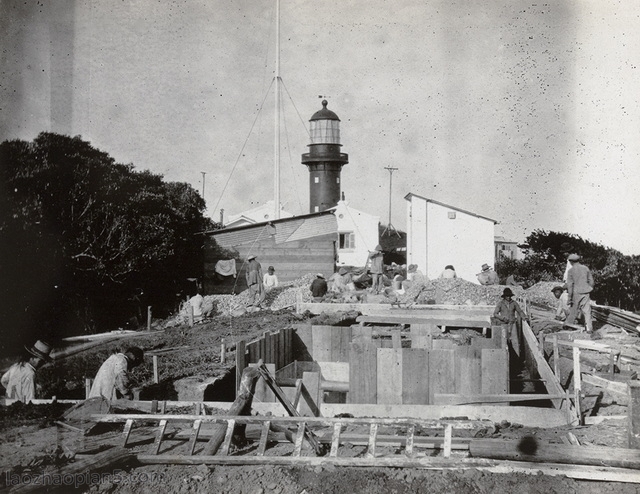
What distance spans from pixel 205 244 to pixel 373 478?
2302cm

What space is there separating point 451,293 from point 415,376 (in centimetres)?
1232

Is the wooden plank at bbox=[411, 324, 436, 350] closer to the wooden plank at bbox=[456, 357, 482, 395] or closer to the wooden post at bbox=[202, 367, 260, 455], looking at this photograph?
the wooden plank at bbox=[456, 357, 482, 395]

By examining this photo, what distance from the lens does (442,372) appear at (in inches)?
362

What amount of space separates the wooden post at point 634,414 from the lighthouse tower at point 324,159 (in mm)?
36237

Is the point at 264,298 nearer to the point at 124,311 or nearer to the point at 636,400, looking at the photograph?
the point at 124,311

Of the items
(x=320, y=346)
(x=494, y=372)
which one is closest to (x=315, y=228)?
(x=320, y=346)

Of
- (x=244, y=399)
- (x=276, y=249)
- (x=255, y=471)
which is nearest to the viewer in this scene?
(x=255, y=471)

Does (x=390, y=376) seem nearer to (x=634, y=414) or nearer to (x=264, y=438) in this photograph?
(x=264, y=438)

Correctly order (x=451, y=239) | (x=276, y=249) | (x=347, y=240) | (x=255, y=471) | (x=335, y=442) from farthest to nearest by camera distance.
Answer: (x=347, y=240) → (x=451, y=239) → (x=276, y=249) → (x=335, y=442) → (x=255, y=471)

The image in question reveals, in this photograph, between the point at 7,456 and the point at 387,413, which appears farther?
the point at 387,413

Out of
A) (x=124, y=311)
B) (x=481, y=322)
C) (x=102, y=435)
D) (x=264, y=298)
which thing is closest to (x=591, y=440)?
(x=102, y=435)

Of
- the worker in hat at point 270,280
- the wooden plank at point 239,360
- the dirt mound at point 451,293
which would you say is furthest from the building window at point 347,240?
the wooden plank at point 239,360

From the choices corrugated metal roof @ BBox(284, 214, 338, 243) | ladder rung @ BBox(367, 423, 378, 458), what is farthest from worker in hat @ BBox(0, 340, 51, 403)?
corrugated metal roof @ BBox(284, 214, 338, 243)

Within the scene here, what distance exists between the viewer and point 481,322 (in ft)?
48.7
